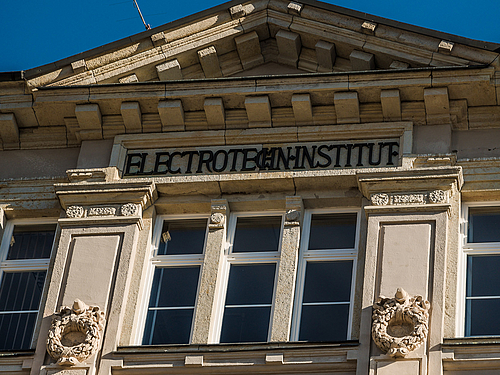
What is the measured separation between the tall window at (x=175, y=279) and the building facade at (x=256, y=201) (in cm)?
2

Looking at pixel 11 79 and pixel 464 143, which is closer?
pixel 464 143

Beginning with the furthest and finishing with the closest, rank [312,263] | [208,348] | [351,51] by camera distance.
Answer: [351,51] < [312,263] < [208,348]

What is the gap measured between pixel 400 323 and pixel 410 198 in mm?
1784

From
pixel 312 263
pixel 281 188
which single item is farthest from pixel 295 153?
pixel 312 263

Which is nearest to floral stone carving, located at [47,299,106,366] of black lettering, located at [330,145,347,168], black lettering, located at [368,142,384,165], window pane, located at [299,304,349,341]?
window pane, located at [299,304,349,341]

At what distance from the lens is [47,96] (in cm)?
1465

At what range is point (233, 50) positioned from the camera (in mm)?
15055

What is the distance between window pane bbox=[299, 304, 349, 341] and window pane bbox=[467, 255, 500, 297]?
145 cm

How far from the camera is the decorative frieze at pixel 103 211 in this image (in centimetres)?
1370

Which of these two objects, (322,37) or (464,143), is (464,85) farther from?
(322,37)

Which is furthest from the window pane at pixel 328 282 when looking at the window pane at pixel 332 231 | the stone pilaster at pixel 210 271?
the stone pilaster at pixel 210 271

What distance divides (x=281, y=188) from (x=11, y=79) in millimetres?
3952

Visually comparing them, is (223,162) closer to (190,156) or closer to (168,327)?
(190,156)

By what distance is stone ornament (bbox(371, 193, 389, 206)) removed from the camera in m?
13.2
